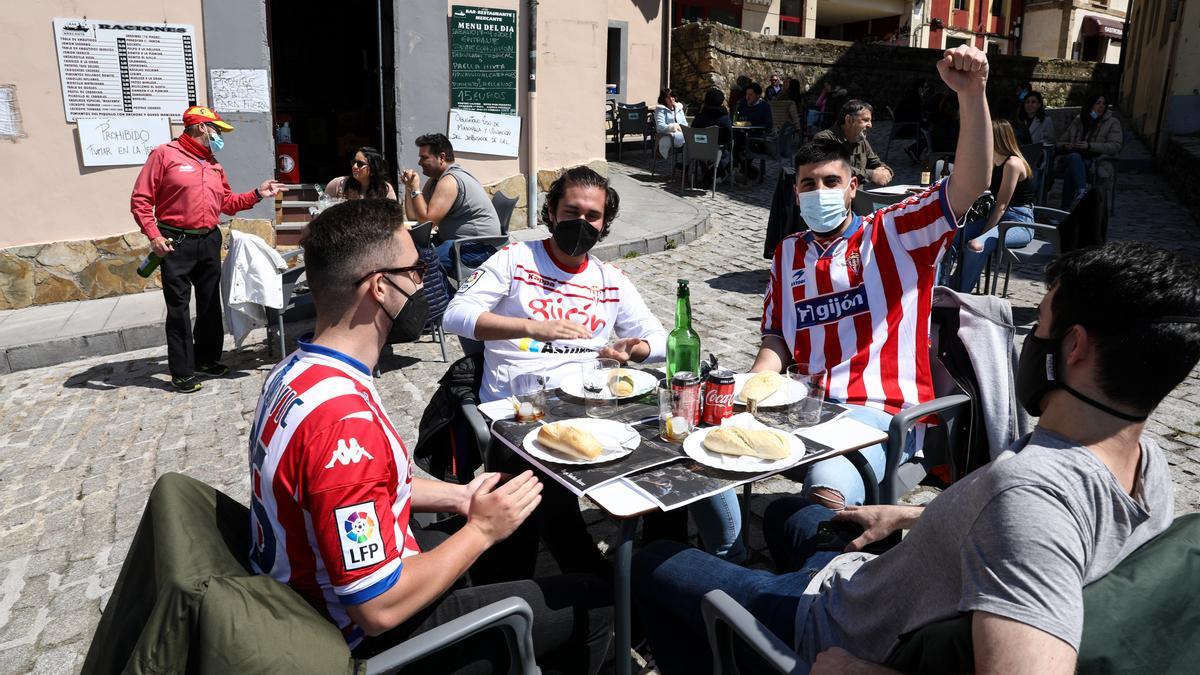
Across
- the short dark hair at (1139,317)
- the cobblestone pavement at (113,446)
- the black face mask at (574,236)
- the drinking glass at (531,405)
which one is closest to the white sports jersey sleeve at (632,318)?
the black face mask at (574,236)

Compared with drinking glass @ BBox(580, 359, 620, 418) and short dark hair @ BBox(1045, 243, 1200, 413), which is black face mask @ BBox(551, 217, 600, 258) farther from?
short dark hair @ BBox(1045, 243, 1200, 413)

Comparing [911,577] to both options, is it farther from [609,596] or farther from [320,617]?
[320,617]

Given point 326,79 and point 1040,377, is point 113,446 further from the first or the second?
point 326,79

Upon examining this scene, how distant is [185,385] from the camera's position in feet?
18.2

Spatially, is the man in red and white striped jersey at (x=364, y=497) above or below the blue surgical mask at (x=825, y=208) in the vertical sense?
below

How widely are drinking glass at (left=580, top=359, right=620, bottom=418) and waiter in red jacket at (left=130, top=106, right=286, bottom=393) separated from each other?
3.90 metres

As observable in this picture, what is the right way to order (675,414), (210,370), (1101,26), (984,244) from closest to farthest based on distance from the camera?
(675,414) → (210,370) → (984,244) → (1101,26)

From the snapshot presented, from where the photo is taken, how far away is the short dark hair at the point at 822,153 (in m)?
3.32

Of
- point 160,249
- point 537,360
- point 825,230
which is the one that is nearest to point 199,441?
point 160,249

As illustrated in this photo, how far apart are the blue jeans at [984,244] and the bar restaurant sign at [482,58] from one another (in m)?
5.66

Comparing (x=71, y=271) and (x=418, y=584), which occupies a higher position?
(x=418, y=584)

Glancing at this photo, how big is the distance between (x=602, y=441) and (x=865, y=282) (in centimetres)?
138

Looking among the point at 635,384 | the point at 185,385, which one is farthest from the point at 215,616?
the point at 185,385

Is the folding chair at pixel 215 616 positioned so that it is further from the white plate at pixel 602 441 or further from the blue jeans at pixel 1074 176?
the blue jeans at pixel 1074 176
